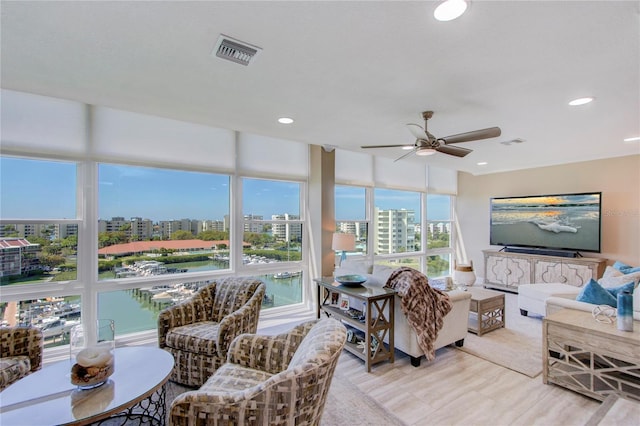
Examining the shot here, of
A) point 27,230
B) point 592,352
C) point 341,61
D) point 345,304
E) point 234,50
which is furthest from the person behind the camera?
point 345,304

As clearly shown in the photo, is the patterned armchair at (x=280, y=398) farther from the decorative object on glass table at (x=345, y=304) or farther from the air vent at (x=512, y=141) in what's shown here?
the air vent at (x=512, y=141)

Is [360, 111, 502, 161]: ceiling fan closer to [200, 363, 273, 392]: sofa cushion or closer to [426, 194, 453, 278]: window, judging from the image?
[200, 363, 273, 392]: sofa cushion

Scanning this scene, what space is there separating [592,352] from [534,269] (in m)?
3.77

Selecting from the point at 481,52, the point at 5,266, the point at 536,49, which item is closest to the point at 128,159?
the point at 5,266

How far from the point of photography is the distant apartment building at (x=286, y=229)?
4535mm

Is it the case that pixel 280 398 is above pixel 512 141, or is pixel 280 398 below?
below

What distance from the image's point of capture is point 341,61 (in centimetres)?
209

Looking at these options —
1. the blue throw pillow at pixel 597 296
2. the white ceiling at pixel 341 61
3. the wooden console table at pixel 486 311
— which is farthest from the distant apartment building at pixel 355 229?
A: the blue throw pillow at pixel 597 296

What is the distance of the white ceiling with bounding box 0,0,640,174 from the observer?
1.60 meters

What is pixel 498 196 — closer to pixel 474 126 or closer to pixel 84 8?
pixel 474 126

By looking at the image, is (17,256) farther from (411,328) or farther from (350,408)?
(411,328)

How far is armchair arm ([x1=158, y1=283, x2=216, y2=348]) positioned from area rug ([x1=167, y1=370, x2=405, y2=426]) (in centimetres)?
47

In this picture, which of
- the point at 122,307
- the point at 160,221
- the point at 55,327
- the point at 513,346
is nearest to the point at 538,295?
the point at 513,346

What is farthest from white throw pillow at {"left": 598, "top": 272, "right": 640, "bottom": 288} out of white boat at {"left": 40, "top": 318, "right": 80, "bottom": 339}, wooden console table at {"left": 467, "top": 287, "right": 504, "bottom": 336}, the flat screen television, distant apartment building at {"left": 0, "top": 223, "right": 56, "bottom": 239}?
distant apartment building at {"left": 0, "top": 223, "right": 56, "bottom": 239}
